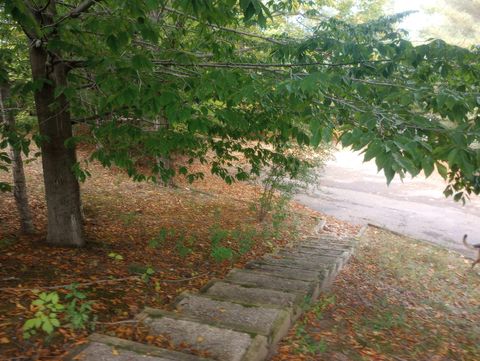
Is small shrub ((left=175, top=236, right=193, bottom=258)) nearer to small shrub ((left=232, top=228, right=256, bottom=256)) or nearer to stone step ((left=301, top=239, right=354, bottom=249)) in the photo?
small shrub ((left=232, top=228, right=256, bottom=256))

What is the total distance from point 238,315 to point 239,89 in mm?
2110

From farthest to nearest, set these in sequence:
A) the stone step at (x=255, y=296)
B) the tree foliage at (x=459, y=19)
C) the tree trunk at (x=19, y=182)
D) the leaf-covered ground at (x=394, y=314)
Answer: the tree foliage at (x=459, y=19) < the tree trunk at (x=19, y=182) < the stone step at (x=255, y=296) < the leaf-covered ground at (x=394, y=314)

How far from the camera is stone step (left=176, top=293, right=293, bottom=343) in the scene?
3371 millimetres

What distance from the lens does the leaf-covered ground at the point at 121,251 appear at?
11.0 feet

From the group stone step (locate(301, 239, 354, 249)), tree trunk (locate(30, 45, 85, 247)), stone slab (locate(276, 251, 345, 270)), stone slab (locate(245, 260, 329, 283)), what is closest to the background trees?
tree trunk (locate(30, 45, 85, 247))

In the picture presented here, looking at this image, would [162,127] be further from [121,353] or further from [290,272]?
[121,353]

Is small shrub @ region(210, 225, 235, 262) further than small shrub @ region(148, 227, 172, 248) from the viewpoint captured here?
No

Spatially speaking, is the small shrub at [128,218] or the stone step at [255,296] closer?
the stone step at [255,296]

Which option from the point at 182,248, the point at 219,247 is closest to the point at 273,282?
the point at 219,247

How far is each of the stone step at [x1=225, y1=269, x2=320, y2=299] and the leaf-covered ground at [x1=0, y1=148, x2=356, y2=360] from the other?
496mm

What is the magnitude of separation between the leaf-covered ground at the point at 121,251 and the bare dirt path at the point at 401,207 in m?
2.60

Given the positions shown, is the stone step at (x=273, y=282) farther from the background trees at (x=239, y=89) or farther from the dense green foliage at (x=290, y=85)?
the dense green foliage at (x=290, y=85)

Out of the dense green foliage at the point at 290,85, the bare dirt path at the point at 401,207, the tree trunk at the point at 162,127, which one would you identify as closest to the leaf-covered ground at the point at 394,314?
the dense green foliage at the point at 290,85

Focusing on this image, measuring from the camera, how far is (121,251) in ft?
18.4
